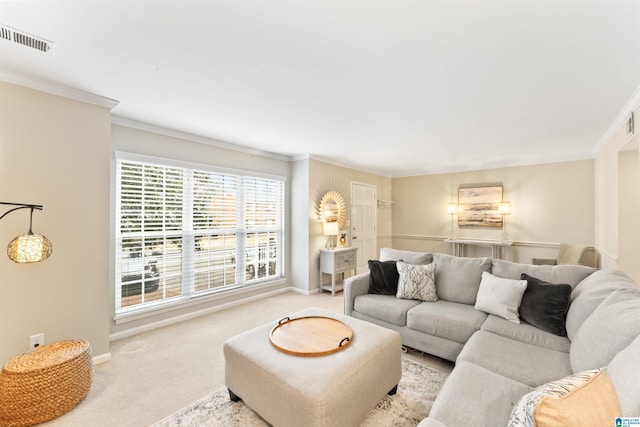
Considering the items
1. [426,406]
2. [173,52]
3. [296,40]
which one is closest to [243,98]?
[173,52]

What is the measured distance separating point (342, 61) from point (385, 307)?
2.21 m

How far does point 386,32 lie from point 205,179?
2.88m

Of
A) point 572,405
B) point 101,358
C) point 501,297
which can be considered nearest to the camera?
point 572,405

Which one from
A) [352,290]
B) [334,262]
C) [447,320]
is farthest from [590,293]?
[334,262]

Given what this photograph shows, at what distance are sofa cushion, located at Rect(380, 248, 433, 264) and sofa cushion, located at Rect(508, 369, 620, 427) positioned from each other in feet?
6.96

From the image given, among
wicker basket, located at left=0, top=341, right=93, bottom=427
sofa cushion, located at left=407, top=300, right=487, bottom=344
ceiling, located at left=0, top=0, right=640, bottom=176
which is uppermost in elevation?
ceiling, located at left=0, top=0, right=640, bottom=176

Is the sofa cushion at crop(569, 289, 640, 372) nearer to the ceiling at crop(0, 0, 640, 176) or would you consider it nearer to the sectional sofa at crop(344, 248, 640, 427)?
the sectional sofa at crop(344, 248, 640, 427)

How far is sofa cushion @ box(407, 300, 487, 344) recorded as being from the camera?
2.24 metres

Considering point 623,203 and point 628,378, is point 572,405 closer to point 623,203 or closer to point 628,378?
point 628,378

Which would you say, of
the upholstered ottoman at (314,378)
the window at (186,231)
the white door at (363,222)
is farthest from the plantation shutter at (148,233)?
the white door at (363,222)

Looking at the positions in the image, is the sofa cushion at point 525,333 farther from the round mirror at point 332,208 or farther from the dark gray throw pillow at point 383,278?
the round mirror at point 332,208

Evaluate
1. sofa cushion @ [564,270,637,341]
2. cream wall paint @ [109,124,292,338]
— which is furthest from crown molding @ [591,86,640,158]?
cream wall paint @ [109,124,292,338]

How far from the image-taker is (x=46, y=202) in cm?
217

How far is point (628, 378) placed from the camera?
89 centimetres
